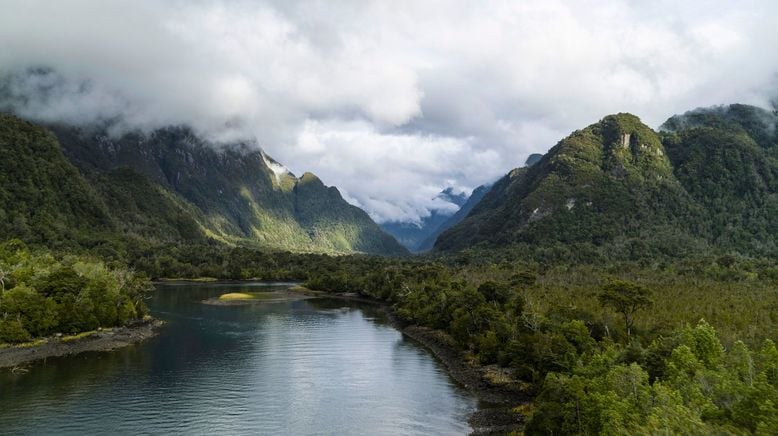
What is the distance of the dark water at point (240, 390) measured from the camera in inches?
3196

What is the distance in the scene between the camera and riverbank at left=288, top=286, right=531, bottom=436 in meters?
83.6

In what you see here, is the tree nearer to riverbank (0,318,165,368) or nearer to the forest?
the forest

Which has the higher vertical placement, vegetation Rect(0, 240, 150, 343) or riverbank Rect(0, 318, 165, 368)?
vegetation Rect(0, 240, 150, 343)

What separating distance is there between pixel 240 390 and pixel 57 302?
65782mm

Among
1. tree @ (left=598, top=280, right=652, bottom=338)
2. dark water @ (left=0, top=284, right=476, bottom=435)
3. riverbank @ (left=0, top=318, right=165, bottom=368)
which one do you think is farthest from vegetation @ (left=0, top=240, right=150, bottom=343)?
tree @ (left=598, top=280, right=652, bottom=338)

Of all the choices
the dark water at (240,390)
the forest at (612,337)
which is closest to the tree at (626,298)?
the forest at (612,337)

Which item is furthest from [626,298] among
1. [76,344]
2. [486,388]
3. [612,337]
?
[76,344]

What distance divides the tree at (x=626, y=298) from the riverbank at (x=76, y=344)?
109 m

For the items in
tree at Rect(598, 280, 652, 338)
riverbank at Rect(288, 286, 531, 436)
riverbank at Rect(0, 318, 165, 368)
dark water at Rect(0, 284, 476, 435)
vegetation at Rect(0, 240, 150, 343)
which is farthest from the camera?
vegetation at Rect(0, 240, 150, 343)

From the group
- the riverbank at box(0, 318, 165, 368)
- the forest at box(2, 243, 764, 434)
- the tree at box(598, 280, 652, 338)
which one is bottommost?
the riverbank at box(0, 318, 165, 368)

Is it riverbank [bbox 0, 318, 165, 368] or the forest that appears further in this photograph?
riverbank [bbox 0, 318, 165, 368]

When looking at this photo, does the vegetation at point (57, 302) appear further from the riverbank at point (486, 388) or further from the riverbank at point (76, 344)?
the riverbank at point (486, 388)

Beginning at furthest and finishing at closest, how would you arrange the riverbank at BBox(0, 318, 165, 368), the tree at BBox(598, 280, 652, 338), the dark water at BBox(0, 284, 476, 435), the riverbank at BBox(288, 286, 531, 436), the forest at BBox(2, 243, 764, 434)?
the tree at BBox(598, 280, 652, 338) < the riverbank at BBox(0, 318, 165, 368) < the riverbank at BBox(288, 286, 531, 436) < the dark water at BBox(0, 284, 476, 435) < the forest at BBox(2, 243, 764, 434)

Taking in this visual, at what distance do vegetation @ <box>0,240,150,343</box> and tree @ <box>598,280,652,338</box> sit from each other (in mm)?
120443
